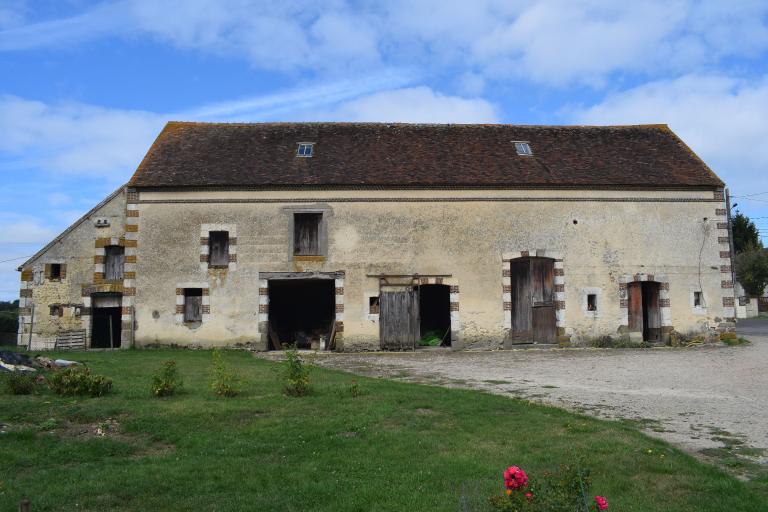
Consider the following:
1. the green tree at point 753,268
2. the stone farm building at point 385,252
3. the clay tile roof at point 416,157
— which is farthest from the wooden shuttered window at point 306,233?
the green tree at point 753,268

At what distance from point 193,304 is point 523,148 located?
12.6m

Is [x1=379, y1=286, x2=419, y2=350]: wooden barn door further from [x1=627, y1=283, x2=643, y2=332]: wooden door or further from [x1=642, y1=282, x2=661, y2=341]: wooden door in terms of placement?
[x1=642, y1=282, x2=661, y2=341]: wooden door

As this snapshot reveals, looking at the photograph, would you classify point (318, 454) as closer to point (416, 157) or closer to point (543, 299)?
point (543, 299)

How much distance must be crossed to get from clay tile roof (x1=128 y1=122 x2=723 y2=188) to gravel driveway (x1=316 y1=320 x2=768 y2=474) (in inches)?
225

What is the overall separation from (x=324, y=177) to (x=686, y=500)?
15.8 meters

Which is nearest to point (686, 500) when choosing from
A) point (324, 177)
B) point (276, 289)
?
point (324, 177)

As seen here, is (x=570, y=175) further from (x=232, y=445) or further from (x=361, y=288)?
(x=232, y=445)

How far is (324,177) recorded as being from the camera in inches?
762

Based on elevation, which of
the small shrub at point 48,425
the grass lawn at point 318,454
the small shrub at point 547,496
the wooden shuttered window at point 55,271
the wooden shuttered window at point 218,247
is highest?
the wooden shuttered window at point 218,247

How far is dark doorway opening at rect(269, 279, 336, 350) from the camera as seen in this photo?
2128 cm

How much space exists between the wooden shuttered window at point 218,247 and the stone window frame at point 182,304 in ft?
2.75

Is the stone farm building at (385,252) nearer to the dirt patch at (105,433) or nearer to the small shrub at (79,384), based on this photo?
the small shrub at (79,384)

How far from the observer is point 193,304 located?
18812mm

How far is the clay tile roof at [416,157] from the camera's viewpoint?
19.4 metres
